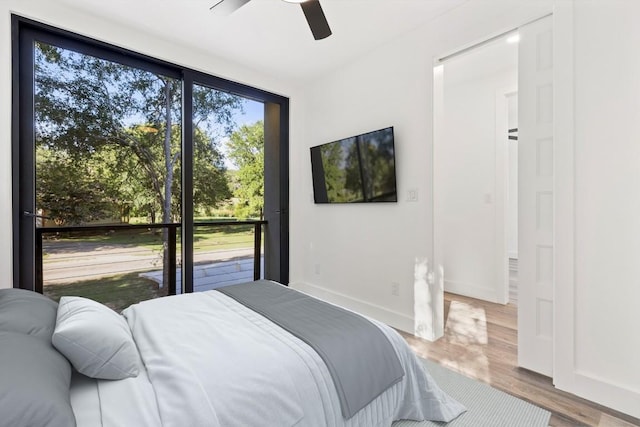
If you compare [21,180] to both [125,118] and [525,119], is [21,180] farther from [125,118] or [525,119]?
[525,119]

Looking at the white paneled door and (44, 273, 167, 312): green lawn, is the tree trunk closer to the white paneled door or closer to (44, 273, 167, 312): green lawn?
(44, 273, 167, 312): green lawn

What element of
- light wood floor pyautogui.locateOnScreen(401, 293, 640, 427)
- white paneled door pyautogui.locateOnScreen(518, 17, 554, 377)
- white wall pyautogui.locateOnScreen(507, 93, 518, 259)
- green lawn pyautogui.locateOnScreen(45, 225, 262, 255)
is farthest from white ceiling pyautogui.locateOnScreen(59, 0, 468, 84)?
white wall pyautogui.locateOnScreen(507, 93, 518, 259)

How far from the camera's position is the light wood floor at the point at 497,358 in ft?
5.50

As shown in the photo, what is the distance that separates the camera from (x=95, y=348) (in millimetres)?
1054

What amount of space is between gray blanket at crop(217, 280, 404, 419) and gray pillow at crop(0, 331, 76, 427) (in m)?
0.80

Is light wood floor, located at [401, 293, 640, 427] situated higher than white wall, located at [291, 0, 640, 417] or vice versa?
white wall, located at [291, 0, 640, 417]

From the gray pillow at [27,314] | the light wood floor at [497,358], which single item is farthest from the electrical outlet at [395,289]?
the gray pillow at [27,314]

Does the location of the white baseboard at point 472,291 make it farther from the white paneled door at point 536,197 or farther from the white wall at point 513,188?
the white wall at point 513,188

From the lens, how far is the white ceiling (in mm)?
2389

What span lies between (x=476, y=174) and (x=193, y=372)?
12.5 feet

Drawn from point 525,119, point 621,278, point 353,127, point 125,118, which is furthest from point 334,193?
point 621,278

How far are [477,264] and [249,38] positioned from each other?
139 inches

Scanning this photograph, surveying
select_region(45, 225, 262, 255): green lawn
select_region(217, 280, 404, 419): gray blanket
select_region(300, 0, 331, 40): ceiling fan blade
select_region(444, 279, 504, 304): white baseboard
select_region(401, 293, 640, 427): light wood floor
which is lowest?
select_region(401, 293, 640, 427): light wood floor

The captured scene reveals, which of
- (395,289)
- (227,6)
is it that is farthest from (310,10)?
(395,289)
